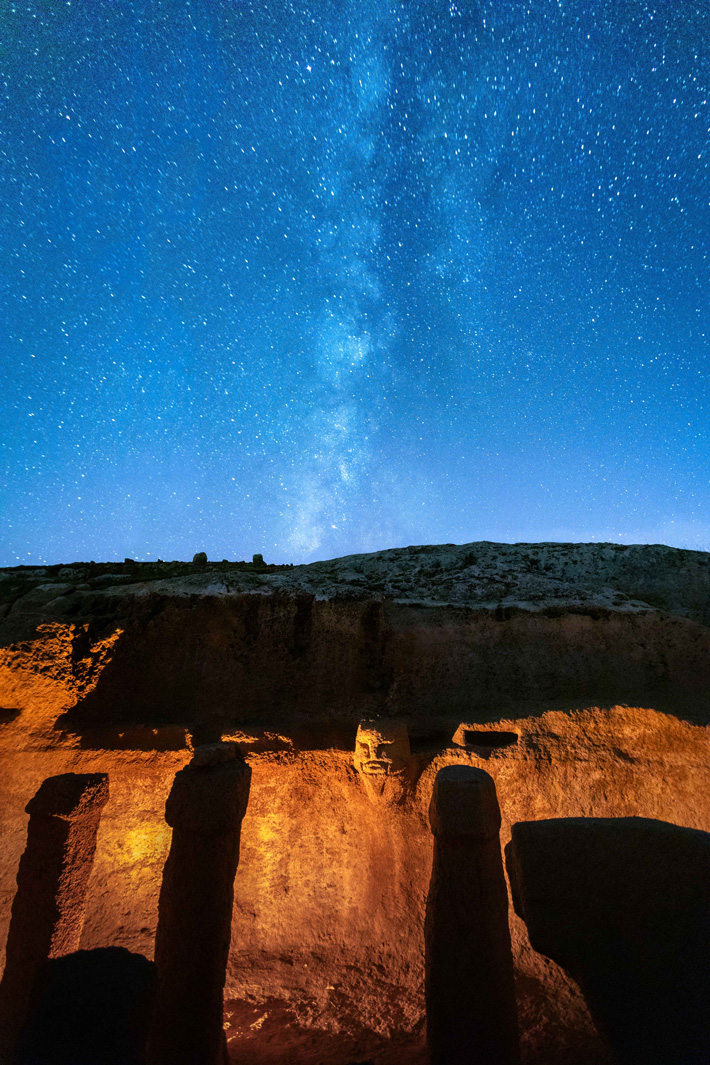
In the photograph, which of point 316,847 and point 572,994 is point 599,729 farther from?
point 316,847

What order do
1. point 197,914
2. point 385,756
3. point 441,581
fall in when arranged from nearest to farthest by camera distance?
point 197,914, point 385,756, point 441,581

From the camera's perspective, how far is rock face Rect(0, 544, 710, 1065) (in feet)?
16.7

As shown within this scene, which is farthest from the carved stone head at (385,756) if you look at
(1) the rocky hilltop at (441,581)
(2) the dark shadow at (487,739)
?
(1) the rocky hilltop at (441,581)

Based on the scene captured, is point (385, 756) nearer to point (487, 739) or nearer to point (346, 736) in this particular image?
point (346, 736)

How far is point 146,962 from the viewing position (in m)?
3.64

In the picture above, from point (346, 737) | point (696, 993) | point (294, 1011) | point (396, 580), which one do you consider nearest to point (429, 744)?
point (346, 737)

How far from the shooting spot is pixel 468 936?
3219 millimetres

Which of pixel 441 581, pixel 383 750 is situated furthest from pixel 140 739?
pixel 441 581

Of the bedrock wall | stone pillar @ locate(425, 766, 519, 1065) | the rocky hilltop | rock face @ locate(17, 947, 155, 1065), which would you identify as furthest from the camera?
the rocky hilltop

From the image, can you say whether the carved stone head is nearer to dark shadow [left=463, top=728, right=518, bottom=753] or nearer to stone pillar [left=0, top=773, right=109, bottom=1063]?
dark shadow [left=463, top=728, right=518, bottom=753]

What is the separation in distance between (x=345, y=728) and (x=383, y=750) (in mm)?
643

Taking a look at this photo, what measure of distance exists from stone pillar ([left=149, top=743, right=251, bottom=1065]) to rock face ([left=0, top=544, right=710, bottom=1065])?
4.69ft

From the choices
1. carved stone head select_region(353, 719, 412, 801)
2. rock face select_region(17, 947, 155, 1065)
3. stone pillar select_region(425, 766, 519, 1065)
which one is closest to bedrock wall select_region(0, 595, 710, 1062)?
carved stone head select_region(353, 719, 412, 801)

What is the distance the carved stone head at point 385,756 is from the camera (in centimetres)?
506
